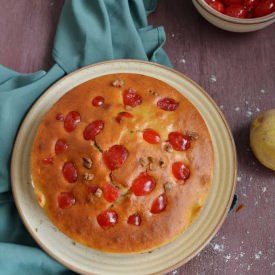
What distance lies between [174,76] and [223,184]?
0.31 m

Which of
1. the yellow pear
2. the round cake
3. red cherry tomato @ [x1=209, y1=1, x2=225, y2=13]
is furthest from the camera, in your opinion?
red cherry tomato @ [x1=209, y1=1, x2=225, y2=13]

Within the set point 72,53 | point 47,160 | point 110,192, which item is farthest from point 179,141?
point 72,53

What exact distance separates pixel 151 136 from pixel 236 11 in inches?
18.0

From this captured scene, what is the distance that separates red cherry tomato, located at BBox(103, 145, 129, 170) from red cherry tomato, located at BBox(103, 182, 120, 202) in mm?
42

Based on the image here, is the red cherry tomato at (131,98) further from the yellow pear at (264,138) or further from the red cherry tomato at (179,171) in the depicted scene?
the yellow pear at (264,138)

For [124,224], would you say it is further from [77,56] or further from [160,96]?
[77,56]

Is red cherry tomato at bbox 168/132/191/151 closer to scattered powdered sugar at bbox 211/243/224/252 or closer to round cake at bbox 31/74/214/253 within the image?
round cake at bbox 31/74/214/253

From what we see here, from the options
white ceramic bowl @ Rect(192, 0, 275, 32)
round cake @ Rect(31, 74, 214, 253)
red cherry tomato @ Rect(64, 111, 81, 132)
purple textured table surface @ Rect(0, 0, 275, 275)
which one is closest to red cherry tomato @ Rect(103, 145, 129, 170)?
round cake @ Rect(31, 74, 214, 253)

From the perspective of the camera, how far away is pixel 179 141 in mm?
987

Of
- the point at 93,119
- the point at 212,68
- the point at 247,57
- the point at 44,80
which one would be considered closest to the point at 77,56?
the point at 44,80

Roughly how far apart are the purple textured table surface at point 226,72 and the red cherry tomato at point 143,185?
284 millimetres

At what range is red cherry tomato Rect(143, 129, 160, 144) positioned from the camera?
0.97 meters

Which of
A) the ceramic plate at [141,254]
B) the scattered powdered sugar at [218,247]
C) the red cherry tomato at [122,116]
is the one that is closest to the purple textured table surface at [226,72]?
the scattered powdered sugar at [218,247]

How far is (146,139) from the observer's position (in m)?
0.98
